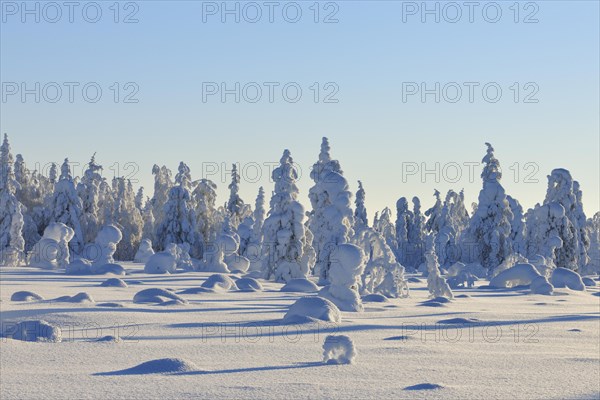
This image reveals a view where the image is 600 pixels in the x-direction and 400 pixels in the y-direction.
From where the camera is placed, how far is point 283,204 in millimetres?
32156

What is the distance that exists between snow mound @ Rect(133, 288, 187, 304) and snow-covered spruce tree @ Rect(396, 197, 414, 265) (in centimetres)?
5263

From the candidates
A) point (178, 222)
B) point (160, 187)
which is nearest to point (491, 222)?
point (178, 222)

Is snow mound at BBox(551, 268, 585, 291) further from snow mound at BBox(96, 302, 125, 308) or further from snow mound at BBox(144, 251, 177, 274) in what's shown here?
snow mound at BBox(96, 302, 125, 308)

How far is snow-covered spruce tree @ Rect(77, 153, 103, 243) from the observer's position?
52156mm

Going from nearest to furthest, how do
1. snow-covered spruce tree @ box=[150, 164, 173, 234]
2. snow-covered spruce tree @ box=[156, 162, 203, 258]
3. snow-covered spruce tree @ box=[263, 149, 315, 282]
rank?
snow-covered spruce tree @ box=[263, 149, 315, 282]
snow-covered spruce tree @ box=[156, 162, 203, 258]
snow-covered spruce tree @ box=[150, 164, 173, 234]

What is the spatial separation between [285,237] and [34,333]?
70.4ft

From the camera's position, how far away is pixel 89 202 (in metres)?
53.9

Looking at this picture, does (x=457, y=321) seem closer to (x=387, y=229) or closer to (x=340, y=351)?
(x=340, y=351)

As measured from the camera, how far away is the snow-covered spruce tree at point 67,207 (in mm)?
47500

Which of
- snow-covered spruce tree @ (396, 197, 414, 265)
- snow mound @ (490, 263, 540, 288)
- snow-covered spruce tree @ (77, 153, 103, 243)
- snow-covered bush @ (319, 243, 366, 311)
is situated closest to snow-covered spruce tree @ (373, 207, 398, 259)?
snow-covered spruce tree @ (396, 197, 414, 265)

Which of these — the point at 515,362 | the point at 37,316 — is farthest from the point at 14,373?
the point at 515,362

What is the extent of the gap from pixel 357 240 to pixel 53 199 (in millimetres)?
30729

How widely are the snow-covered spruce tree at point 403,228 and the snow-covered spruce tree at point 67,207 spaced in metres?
30.4

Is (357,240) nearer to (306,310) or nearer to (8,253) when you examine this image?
(306,310)
